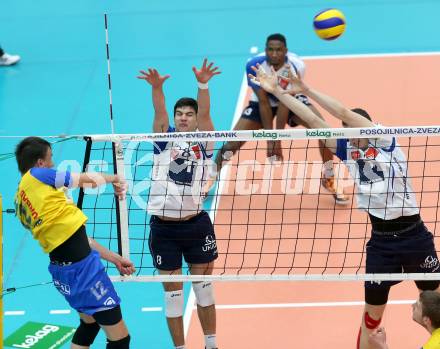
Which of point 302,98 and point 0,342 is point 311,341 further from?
point 302,98

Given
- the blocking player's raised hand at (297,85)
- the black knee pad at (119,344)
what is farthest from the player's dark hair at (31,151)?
the blocking player's raised hand at (297,85)

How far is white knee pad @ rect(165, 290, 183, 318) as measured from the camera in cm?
744

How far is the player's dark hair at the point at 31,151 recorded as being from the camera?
6.35 meters

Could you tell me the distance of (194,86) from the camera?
1366 cm

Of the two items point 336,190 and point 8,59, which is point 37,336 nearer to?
point 336,190

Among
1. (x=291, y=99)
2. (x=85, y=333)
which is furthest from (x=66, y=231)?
(x=291, y=99)

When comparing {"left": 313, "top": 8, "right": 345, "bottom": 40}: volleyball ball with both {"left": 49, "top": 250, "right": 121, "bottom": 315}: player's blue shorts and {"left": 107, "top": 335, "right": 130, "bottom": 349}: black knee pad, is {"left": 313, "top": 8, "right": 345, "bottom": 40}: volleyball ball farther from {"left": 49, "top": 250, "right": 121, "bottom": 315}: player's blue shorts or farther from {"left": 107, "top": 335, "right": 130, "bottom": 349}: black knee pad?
{"left": 107, "top": 335, "right": 130, "bottom": 349}: black knee pad

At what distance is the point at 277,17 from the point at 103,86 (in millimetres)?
3839

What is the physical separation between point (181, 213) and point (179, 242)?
247mm

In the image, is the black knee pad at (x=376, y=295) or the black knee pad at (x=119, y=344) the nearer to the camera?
the black knee pad at (x=119, y=344)

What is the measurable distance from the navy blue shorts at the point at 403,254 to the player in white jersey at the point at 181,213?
4.44ft

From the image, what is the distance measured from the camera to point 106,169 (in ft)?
34.4

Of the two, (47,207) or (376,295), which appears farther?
(376,295)

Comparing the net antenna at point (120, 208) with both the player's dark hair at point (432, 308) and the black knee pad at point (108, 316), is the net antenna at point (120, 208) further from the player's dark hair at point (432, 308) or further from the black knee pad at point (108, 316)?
the player's dark hair at point (432, 308)
